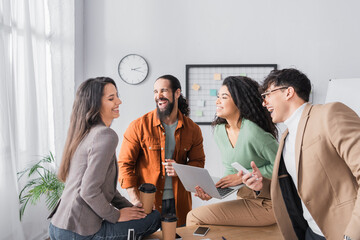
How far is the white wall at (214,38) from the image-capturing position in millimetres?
3797

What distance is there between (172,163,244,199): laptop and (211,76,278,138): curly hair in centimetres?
50

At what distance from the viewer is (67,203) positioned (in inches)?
61.9

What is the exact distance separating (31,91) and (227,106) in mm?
1766

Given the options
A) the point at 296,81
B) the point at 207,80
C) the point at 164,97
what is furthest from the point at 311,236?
the point at 207,80

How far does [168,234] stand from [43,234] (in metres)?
2.06

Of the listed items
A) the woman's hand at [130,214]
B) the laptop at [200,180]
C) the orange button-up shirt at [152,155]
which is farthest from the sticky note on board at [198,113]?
the woman's hand at [130,214]

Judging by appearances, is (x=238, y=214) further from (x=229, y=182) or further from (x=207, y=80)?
(x=207, y=80)

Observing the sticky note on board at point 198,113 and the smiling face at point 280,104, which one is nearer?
the smiling face at point 280,104

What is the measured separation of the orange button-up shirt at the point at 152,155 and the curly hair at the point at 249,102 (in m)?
0.52

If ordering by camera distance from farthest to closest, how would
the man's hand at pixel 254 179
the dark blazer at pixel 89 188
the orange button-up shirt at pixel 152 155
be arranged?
1. the orange button-up shirt at pixel 152 155
2. the man's hand at pixel 254 179
3. the dark blazer at pixel 89 188

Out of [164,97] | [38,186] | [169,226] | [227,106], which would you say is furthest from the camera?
[38,186]

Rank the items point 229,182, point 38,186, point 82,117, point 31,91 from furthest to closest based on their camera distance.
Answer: point 31,91
point 38,186
point 229,182
point 82,117

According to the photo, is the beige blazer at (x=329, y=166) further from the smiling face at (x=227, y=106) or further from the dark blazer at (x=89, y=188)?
the dark blazer at (x=89, y=188)

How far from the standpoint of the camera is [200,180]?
6.03ft
